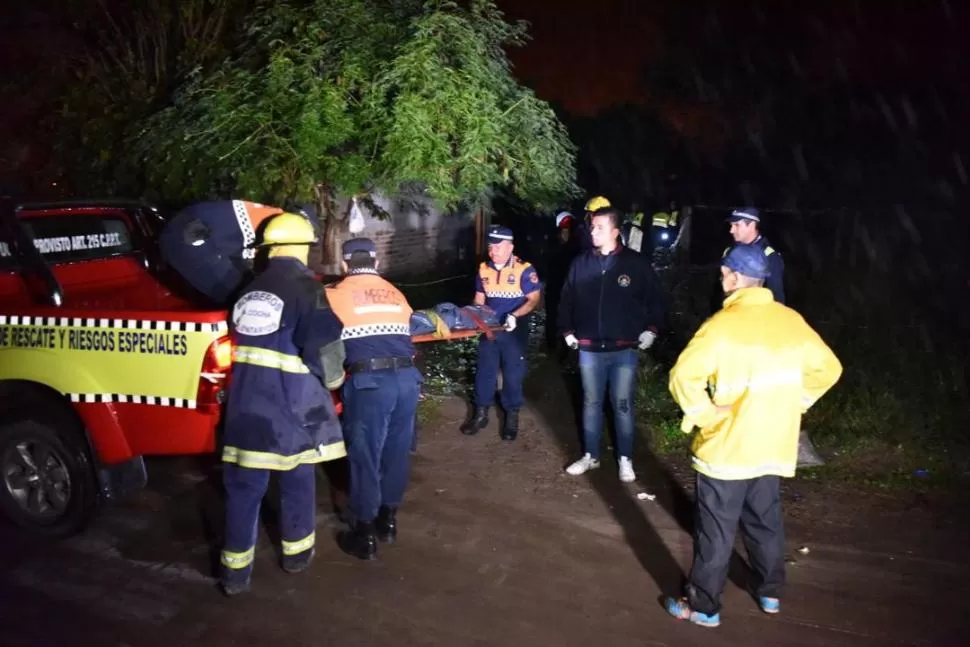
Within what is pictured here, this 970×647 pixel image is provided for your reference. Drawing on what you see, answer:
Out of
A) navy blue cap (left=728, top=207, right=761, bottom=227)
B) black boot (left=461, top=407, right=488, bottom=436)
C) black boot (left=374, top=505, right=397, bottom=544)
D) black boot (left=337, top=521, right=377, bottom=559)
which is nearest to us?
black boot (left=337, top=521, right=377, bottom=559)

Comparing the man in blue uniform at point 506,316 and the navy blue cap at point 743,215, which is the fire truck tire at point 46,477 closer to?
the man in blue uniform at point 506,316

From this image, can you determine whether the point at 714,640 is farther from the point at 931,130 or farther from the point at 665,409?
the point at 931,130

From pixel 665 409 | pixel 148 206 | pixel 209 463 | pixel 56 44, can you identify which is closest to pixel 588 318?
pixel 665 409

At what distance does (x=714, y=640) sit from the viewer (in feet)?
12.7

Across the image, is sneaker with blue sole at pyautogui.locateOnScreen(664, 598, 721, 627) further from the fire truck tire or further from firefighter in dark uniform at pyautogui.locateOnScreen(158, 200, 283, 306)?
the fire truck tire

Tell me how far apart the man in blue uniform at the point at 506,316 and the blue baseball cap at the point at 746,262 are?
9.28ft

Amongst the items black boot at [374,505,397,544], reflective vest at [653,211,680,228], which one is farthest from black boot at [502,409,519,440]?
reflective vest at [653,211,680,228]

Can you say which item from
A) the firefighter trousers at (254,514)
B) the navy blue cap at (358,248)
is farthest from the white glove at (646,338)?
the firefighter trousers at (254,514)

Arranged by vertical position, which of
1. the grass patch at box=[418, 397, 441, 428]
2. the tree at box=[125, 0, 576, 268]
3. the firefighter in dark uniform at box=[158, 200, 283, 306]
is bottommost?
the grass patch at box=[418, 397, 441, 428]

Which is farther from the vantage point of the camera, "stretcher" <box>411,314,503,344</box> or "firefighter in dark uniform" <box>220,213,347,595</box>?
"stretcher" <box>411,314,503,344</box>

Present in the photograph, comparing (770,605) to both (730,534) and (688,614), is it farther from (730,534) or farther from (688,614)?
(730,534)

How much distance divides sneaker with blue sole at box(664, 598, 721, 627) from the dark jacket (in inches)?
78.5

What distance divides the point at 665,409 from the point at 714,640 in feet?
11.9

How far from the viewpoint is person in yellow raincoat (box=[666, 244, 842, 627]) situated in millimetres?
3662
